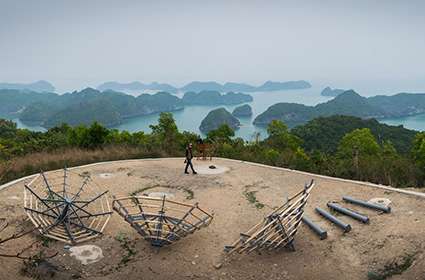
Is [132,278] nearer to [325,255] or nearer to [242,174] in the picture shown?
[325,255]

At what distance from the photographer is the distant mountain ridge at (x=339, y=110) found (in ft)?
325

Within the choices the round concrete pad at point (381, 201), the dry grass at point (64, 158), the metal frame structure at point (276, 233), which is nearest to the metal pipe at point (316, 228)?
the metal frame structure at point (276, 233)

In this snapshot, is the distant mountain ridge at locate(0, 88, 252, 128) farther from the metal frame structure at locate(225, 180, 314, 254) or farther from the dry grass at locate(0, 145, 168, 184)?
the metal frame structure at locate(225, 180, 314, 254)

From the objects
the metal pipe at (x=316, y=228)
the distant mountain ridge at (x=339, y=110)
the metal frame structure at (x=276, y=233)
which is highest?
the metal frame structure at (x=276, y=233)

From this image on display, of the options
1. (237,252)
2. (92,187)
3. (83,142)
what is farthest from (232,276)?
(83,142)

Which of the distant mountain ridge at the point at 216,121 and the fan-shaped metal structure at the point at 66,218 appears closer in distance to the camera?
the fan-shaped metal structure at the point at 66,218

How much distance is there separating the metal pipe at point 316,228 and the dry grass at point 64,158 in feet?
27.9

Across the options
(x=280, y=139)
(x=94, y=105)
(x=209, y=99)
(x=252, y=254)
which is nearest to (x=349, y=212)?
(x=252, y=254)

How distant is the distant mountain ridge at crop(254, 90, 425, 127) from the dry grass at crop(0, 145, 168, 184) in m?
77.7

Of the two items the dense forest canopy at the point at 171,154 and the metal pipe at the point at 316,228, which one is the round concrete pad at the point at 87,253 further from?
the metal pipe at the point at 316,228

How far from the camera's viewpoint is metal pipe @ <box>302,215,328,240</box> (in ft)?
25.2

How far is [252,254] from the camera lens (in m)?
7.31

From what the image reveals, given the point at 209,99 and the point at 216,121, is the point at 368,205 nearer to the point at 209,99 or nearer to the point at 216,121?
the point at 216,121

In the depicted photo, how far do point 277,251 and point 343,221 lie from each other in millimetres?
1920
